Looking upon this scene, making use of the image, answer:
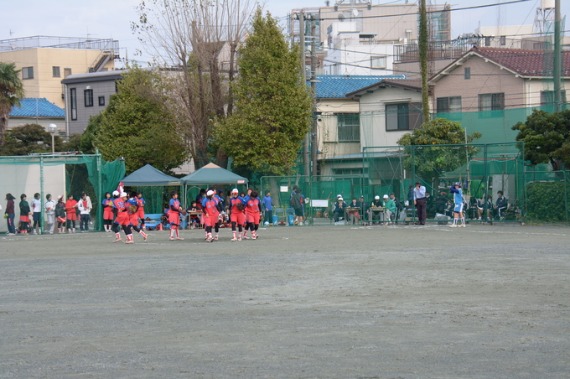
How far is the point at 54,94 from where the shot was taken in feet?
292

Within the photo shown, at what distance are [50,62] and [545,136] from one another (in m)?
58.0

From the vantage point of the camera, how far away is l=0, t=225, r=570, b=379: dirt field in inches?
379

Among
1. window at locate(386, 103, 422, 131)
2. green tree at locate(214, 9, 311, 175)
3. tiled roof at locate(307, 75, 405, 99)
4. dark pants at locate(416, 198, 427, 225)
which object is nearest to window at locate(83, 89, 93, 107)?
tiled roof at locate(307, 75, 405, 99)

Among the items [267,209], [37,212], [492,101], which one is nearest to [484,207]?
[267,209]

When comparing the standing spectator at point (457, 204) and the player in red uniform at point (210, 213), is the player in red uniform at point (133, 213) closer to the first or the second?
the player in red uniform at point (210, 213)

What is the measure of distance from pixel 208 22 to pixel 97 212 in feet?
41.0

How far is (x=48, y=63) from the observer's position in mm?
87188

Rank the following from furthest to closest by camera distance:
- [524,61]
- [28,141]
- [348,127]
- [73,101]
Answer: [73,101]
[28,141]
[348,127]
[524,61]

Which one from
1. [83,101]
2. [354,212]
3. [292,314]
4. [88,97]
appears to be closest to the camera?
[292,314]

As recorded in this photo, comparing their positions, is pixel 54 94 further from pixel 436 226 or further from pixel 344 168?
pixel 436 226

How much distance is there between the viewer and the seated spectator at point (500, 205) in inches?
1506

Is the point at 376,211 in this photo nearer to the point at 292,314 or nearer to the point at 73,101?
the point at 292,314

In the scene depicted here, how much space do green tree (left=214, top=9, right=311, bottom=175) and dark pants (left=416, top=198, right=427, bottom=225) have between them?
9.11 metres

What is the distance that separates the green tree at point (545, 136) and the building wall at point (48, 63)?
5372cm
